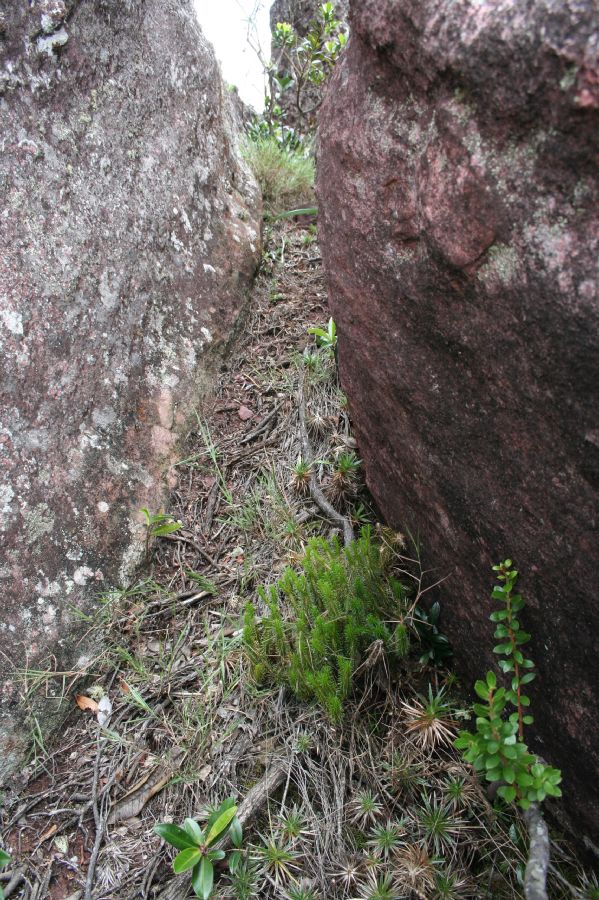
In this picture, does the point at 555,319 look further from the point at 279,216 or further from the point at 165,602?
the point at 279,216

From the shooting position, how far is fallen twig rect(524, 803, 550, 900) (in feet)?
4.89

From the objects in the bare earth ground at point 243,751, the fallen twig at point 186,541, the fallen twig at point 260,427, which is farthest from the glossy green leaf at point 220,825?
the fallen twig at point 260,427

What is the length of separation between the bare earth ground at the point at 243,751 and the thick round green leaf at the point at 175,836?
0.54 ft

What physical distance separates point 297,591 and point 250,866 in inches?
31.6

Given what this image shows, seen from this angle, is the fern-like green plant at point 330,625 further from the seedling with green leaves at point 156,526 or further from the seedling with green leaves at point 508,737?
the seedling with green leaves at point 156,526

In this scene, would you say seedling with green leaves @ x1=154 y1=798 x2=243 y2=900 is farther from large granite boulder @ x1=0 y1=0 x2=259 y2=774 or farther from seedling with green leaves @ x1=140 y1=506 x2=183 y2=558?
seedling with green leaves @ x1=140 y1=506 x2=183 y2=558

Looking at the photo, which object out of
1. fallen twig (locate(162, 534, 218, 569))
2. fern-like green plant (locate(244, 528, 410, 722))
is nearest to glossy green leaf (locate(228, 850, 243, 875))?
fern-like green plant (locate(244, 528, 410, 722))

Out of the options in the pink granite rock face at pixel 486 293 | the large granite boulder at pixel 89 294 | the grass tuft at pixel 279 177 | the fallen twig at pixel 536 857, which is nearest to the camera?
the pink granite rock face at pixel 486 293

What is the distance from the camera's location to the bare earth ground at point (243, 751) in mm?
1846

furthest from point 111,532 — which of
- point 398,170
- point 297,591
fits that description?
point 398,170

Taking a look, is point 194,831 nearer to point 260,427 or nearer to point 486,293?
point 486,293

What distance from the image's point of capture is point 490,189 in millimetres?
1479

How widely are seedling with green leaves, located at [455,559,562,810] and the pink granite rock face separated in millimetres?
78

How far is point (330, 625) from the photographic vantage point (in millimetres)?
2119
